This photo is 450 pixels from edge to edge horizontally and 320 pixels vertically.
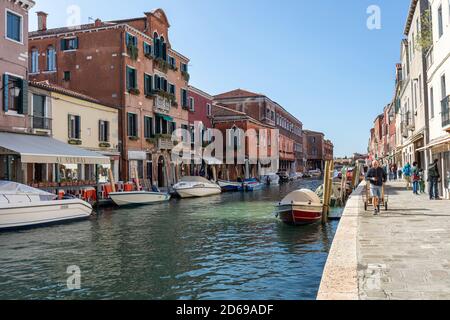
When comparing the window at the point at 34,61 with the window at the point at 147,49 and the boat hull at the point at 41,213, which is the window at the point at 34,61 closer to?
the window at the point at 147,49

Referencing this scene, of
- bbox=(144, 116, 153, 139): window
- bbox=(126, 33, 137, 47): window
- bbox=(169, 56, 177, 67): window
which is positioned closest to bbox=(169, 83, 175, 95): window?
bbox=(169, 56, 177, 67): window

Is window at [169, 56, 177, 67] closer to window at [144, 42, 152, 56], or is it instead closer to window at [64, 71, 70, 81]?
Result: window at [144, 42, 152, 56]

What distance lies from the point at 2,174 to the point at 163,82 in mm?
16960

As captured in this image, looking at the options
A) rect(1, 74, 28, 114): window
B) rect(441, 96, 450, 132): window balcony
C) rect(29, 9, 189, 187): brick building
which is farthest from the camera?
rect(29, 9, 189, 187): brick building

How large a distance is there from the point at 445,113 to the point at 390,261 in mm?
10584

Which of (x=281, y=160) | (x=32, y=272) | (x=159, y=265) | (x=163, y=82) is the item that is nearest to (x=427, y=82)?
(x=159, y=265)

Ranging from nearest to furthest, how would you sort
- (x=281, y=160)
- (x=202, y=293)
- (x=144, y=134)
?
1. (x=202, y=293)
2. (x=144, y=134)
3. (x=281, y=160)

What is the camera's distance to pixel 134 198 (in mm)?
21922

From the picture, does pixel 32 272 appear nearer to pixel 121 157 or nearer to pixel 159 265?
pixel 159 265

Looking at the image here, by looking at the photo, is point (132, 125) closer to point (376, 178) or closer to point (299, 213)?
point (299, 213)

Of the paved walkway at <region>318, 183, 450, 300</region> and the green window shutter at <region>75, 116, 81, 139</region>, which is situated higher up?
the green window shutter at <region>75, 116, 81, 139</region>

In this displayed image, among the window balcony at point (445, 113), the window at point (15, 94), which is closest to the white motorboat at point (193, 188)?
the window at point (15, 94)

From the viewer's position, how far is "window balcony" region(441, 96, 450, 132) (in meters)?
14.4

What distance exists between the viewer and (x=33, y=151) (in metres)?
16.4
